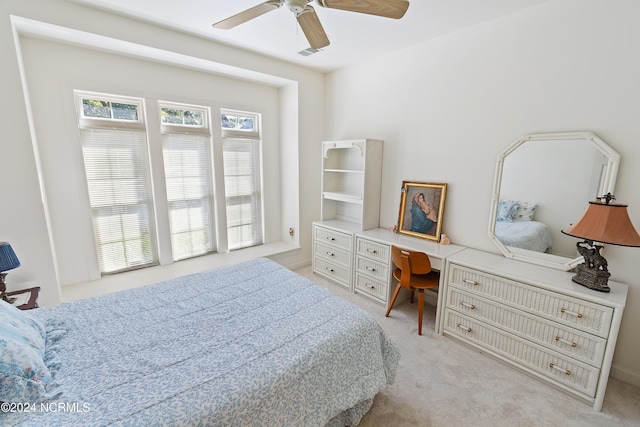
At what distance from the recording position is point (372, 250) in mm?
2979

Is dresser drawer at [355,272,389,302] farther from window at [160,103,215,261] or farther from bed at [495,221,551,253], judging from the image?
window at [160,103,215,261]

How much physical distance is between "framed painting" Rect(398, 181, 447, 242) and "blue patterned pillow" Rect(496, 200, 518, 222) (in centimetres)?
50

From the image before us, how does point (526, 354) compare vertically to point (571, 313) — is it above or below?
below

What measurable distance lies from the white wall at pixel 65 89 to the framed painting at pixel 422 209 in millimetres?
1455

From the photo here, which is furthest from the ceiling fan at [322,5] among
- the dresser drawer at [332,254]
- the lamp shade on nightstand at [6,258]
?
the dresser drawer at [332,254]

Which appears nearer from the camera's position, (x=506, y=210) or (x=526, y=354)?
(x=526, y=354)

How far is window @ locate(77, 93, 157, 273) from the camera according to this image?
273 cm

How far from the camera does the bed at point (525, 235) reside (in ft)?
7.24

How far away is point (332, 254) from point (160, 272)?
6.46 feet

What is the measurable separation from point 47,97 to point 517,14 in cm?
403

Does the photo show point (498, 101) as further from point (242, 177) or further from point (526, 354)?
point (242, 177)

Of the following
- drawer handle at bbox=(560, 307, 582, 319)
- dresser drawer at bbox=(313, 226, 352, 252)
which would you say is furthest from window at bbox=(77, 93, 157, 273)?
drawer handle at bbox=(560, 307, 582, 319)

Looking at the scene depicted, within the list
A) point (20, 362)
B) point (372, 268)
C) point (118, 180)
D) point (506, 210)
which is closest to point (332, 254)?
point (372, 268)

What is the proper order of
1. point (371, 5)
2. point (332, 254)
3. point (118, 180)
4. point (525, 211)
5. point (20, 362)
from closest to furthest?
point (20, 362) → point (371, 5) → point (525, 211) → point (118, 180) → point (332, 254)
